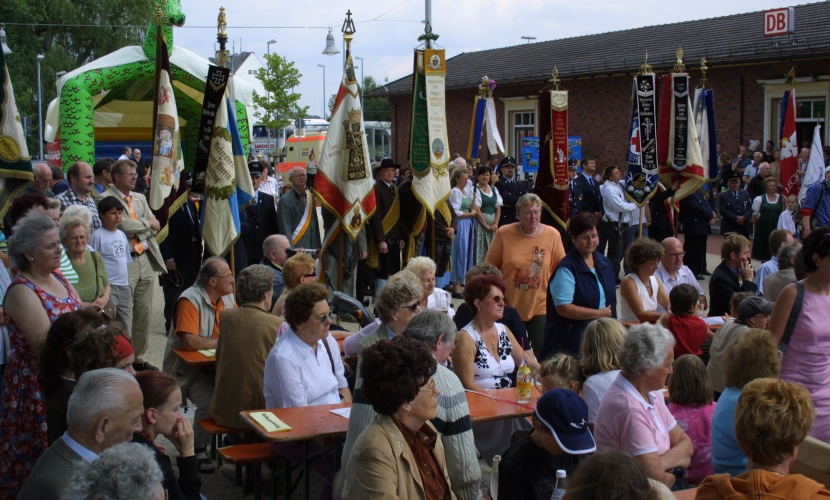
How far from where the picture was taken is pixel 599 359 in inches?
190

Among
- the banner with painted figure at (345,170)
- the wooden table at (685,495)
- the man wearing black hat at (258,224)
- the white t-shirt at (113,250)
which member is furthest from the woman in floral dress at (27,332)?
the man wearing black hat at (258,224)

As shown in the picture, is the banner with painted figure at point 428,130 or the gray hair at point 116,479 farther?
the banner with painted figure at point 428,130

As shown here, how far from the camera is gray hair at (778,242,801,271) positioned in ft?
23.2

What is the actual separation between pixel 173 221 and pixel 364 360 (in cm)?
668

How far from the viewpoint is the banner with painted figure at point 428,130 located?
10438 millimetres

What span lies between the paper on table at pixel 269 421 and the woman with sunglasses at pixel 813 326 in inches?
112

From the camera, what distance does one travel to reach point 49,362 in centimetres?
405

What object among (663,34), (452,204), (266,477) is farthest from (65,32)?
(266,477)

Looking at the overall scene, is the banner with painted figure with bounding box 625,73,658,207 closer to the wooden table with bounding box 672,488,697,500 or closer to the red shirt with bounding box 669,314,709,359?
the red shirt with bounding box 669,314,709,359

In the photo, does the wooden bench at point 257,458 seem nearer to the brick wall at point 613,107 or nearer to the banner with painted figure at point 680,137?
the banner with painted figure at point 680,137

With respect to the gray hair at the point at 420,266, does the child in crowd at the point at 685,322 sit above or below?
below

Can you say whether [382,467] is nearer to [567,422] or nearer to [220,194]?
[567,422]

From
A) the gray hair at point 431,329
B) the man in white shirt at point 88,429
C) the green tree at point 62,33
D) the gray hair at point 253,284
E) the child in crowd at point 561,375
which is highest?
the green tree at point 62,33

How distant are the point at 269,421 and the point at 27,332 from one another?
1.37 meters
